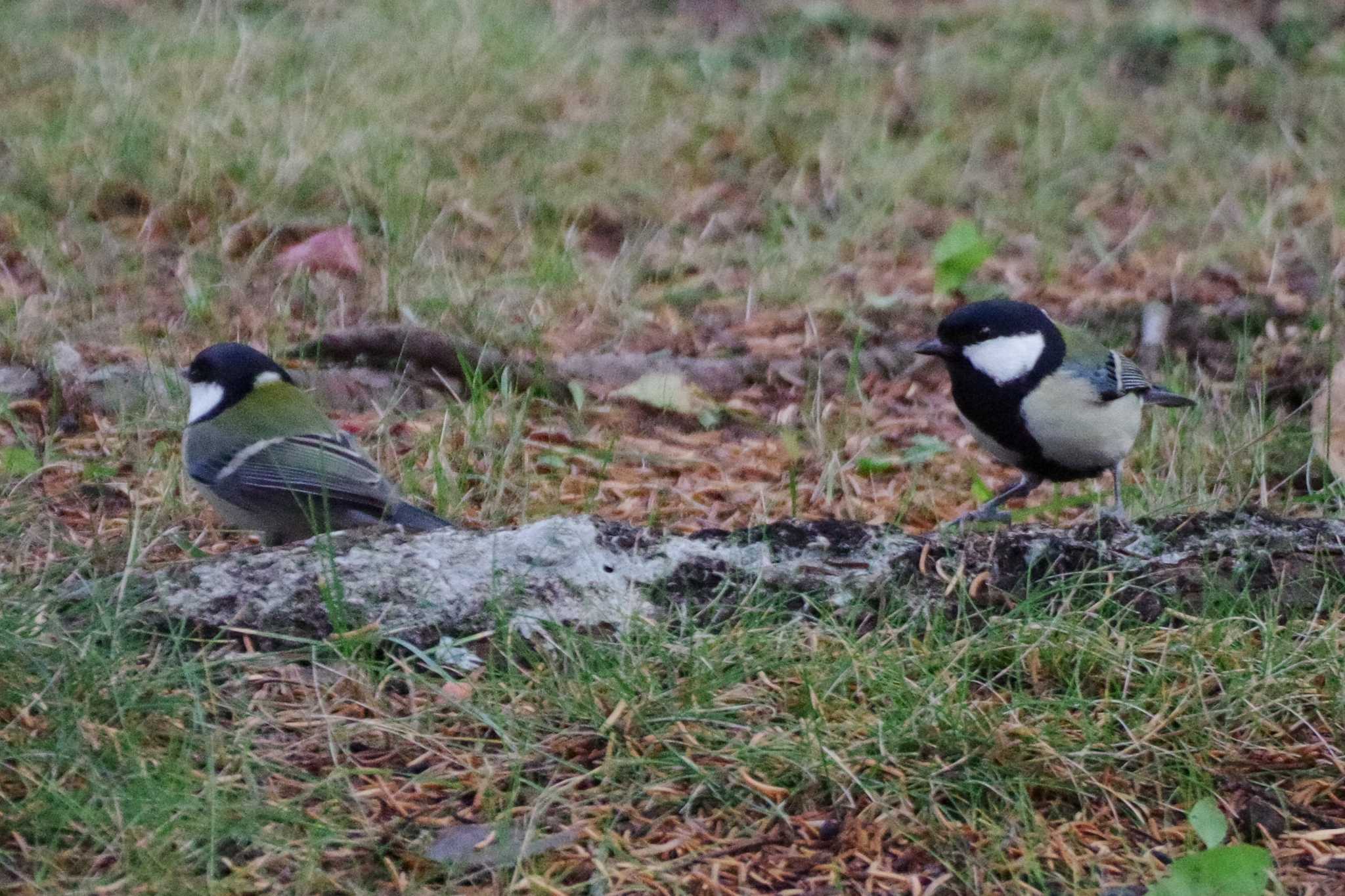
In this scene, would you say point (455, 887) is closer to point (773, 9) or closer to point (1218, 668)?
point (1218, 668)

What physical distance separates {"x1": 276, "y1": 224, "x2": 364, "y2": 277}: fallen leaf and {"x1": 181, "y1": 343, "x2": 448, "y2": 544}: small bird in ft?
3.88

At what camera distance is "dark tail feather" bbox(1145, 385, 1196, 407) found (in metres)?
Answer: 4.62

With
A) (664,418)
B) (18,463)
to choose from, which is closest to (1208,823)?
(664,418)

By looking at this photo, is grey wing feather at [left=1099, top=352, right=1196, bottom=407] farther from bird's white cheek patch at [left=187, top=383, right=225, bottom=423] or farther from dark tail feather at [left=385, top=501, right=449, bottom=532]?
bird's white cheek patch at [left=187, top=383, right=225, bottom=423]

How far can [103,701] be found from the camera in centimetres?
270

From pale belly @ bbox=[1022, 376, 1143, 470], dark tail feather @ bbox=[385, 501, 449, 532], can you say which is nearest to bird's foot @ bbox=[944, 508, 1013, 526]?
pale belly @ bbox=[1022, 376, 1143, 470]

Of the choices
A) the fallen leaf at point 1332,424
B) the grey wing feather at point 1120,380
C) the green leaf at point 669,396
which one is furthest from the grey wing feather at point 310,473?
the fallen leaf at point 1332,424

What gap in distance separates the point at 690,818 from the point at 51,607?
1249 millimetres

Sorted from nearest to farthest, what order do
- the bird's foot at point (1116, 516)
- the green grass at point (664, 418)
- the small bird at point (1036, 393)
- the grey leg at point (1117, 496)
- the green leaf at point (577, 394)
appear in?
the green grass at point (664, 418), the bird's foot at point (1116, 516), the grey leg at point (1117, 496), the small bird at point (1036, 393), the green leaf at point (577, 394)

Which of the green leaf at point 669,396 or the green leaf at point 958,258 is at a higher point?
the green leaf at point 958,258

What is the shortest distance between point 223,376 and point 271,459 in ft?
1.06

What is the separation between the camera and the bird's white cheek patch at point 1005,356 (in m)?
4.38

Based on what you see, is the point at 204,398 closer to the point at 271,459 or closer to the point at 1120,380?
the point at 271,459

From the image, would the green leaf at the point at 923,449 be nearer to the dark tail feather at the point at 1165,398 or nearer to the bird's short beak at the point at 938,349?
the bird's short beak at the point at 938,349
